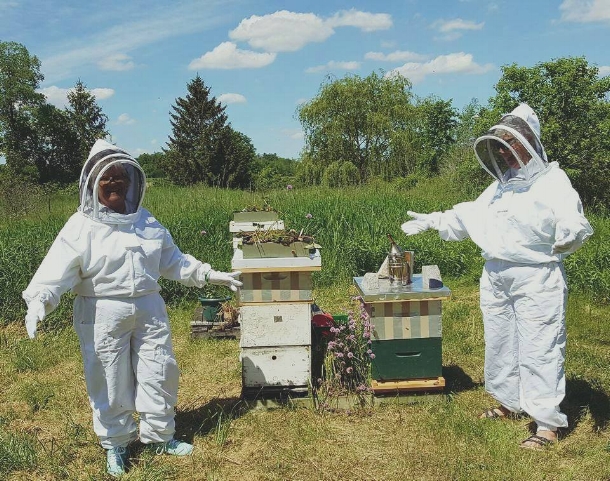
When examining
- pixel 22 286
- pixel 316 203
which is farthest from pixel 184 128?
pixel 22 286

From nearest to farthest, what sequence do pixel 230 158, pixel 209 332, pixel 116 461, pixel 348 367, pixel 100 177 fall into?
pixel 100 177, pixel 116 461, pixel 348 367, pixel 209 332, pixel 230 158

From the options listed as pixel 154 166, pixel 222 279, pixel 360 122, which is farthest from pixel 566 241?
pixel 154 166

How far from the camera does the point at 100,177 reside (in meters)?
2.99

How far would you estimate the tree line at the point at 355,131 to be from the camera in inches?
515

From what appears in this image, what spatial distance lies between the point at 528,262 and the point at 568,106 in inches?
450

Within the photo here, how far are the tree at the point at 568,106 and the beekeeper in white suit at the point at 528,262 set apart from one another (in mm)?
10590

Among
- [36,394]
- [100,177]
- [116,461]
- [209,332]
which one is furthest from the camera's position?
[209,332]

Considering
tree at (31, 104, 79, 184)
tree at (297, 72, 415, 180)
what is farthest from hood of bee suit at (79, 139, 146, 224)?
tree at (31, 104, 79, 184)

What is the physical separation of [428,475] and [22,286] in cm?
553

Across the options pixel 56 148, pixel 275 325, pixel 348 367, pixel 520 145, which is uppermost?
pixel 56 148

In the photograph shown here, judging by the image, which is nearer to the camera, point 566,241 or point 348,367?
point 566,241

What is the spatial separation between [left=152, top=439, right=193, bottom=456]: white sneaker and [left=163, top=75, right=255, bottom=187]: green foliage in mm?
34699

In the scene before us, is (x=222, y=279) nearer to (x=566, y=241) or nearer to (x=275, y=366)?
(x=275, y=366)

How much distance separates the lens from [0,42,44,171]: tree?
3991 centimetres
